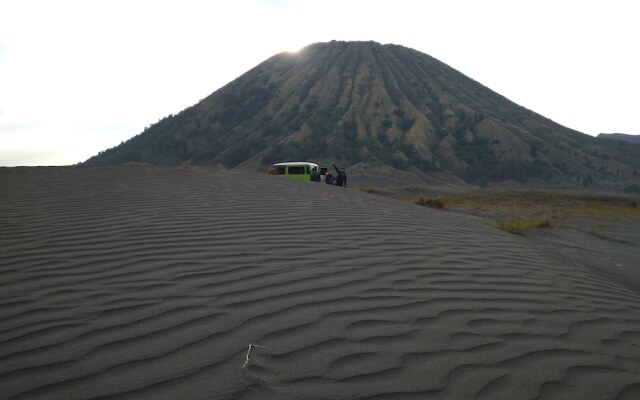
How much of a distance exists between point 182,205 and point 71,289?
3236mm

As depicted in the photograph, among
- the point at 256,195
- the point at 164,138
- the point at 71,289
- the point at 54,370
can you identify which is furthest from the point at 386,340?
the point at 164,138

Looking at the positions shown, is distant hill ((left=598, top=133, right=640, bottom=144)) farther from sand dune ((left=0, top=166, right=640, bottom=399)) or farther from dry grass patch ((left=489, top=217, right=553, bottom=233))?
sand dune ((left=0, top=166, right=640, bottom=399))

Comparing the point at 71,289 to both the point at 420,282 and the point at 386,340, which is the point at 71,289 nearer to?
the point at 386,340

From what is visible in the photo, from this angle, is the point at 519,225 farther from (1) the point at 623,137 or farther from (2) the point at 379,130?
(1) the point at 623,137

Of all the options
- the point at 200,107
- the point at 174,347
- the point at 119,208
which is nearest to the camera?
the point at 174,347

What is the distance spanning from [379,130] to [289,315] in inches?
2496

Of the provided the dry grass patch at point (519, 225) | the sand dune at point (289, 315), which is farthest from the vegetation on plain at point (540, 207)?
the sand dune at point (289, 315)

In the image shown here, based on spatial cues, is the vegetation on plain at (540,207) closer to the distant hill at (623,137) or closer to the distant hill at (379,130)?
the distant hill at (379,130)

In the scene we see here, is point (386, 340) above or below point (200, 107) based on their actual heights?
below

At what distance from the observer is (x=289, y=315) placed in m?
2.72

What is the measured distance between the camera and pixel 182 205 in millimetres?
6238

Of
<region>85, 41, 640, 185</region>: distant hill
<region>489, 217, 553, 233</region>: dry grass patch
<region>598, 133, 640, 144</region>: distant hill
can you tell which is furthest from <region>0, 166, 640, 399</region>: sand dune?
<region>598, 133, 640, 144</region>: distant hill

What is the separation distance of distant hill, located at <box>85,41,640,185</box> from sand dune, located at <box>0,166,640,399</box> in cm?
4168

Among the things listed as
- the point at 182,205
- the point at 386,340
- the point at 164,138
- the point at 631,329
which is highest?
the point at 164,138
